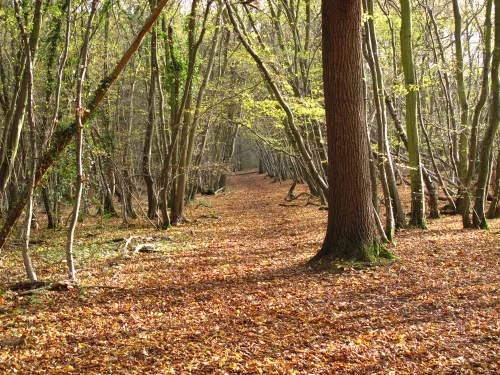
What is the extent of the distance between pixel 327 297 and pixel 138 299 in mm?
2546

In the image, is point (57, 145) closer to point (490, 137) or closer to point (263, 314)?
point (263, 314)

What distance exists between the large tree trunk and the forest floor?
1.64 feet

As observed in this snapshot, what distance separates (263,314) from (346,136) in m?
3.04

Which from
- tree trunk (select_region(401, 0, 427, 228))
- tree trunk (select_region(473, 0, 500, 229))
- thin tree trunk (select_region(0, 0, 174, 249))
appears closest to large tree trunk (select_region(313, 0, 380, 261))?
thin tree trunk (select_region(0, 0, 174, 249))

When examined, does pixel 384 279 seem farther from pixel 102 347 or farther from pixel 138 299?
pixel 102 347

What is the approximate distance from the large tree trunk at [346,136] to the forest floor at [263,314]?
50cm

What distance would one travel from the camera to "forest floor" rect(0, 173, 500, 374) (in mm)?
3723

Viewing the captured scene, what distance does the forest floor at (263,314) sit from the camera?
3723mm

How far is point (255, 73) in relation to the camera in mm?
19578

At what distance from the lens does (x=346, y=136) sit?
6488 millimetres

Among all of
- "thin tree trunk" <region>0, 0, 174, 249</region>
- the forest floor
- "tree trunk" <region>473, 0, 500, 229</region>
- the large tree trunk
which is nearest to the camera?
the forest floor

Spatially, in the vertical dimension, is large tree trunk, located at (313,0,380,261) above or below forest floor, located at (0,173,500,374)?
above

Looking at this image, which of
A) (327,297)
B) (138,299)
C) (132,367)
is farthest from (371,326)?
(138,299)

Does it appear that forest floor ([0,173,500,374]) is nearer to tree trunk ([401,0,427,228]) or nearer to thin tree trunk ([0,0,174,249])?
thin tree trunk ([0,0,174,249])
